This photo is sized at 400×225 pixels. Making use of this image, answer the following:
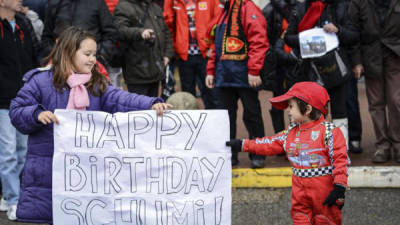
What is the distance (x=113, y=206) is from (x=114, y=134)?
0.48m

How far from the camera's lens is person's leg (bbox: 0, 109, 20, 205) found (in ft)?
19.2

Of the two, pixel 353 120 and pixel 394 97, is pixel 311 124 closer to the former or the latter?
pixel 394 97

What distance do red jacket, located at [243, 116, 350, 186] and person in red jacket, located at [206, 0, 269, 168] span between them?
2008 mm

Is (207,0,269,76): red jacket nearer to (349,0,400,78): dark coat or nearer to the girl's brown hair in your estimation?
(349,0,400,78): dark coat

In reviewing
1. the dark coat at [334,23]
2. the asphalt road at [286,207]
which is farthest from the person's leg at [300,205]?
the dark coat at [334,23]

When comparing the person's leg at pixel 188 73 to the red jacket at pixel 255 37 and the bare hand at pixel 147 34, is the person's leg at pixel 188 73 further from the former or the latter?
the red jacket at pixel 255 37

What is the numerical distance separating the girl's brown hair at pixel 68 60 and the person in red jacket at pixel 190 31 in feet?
10.5

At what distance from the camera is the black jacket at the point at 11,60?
5.86 metres

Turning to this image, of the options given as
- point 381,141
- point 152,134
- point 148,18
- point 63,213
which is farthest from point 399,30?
point 63,213

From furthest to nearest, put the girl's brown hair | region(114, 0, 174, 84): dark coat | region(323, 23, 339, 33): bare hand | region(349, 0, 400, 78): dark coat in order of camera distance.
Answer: region(114, 0, 174, 84): dark coat
region(349, 0, 400, 78): dark coat
region(323, 23, 339, 33): bare hand
the girl's brown hair

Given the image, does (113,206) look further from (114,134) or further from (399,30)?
(399,30)

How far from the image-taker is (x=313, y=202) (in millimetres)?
4125

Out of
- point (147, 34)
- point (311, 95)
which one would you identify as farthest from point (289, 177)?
point (311, 95)

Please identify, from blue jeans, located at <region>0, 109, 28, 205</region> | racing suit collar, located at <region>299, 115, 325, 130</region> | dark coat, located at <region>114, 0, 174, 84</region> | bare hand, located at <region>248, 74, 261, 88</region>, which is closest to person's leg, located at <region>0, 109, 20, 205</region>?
blue jeans, located at <region>0, 109, 28, 205</region>
